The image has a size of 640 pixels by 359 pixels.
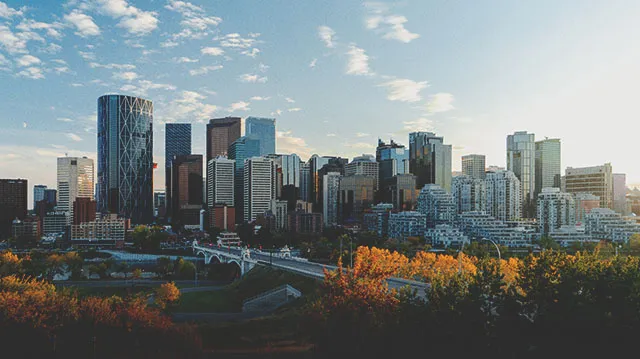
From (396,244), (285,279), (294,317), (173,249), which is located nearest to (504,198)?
(396,244)

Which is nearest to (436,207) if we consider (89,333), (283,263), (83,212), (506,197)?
(506,197)

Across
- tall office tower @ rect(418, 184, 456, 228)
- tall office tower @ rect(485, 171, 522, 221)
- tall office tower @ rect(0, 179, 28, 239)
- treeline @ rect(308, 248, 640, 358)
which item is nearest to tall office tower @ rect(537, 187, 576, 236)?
tall office tower @ rect(418, 184, 456, 228)

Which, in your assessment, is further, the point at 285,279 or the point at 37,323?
the point at 285,279

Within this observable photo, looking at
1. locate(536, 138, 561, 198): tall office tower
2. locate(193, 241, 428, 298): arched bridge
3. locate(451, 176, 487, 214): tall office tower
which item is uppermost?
locate(536, 138, 561, 198): tall office tower

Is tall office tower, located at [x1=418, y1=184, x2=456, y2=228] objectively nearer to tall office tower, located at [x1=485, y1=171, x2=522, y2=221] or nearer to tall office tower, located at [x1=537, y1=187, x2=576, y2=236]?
tall office tower, located at [x1=485, y1=171, x2=522, y2=221]

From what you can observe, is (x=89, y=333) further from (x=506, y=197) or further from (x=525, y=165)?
(x=525, y=165)

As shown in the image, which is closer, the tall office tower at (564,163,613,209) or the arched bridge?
the arched bridge

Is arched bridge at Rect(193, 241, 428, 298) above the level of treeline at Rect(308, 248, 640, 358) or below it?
below

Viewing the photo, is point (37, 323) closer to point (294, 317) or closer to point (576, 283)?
point (294, 317)
